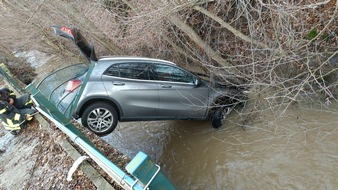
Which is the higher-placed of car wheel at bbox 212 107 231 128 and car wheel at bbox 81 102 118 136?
car wheel at bbox 81 102 118 136

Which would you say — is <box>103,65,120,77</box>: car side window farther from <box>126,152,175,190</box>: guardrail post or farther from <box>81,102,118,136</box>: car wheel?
<box>126,152,175,190</box>: guardrail post

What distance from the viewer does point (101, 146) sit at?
400 cm

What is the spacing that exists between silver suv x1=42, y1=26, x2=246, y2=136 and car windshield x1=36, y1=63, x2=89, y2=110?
3cm

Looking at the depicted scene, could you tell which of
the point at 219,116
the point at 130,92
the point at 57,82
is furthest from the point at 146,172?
the point at 219,116

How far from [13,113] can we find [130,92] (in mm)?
2638

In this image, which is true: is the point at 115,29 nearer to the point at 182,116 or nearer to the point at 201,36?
the point at 201,36

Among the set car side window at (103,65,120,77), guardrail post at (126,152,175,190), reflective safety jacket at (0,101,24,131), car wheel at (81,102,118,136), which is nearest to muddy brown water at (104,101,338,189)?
car wheel at (81,102,118,136)

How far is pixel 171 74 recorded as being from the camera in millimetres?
6227

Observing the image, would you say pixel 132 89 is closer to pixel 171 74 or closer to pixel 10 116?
pixel 171 74

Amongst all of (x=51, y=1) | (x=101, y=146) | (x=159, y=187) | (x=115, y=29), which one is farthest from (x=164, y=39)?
(x=159, y=187)

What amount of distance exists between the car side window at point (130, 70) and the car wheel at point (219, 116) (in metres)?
1.96

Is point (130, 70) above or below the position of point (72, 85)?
below

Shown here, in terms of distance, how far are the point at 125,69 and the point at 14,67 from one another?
10287mm

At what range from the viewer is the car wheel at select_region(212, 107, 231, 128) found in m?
6.71
